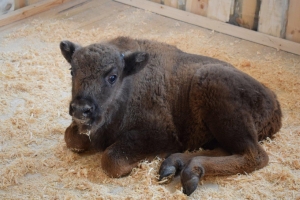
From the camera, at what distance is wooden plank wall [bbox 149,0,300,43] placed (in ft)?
23.9

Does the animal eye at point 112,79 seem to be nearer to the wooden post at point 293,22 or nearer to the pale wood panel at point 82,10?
the wooden post at point 293,22

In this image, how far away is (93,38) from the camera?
7.65 meters

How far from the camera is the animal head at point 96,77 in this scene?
419 centimetres

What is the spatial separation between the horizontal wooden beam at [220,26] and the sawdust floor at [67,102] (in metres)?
0.12

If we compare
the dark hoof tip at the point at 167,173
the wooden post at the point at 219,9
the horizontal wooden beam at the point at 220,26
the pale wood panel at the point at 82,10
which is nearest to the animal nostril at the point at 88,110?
the dark hoof tip at the point at 167,173

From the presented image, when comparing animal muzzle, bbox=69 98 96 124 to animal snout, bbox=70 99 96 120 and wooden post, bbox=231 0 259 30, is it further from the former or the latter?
wooden post, bbox=231 0 259 30

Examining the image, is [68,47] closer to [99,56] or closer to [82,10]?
[99,56]

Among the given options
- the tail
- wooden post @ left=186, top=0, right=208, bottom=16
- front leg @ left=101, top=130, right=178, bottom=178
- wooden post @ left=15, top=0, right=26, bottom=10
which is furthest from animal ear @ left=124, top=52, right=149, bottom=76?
wooden post @ left=15, top=0, right=26, bottom=10

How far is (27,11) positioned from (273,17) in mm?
4256

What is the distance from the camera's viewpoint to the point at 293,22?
7273mm

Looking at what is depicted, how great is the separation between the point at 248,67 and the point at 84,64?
10.6 ft

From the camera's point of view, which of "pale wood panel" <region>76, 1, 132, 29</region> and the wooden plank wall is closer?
the wooden plank wall

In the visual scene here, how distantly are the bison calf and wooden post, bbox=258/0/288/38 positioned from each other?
2712 mm

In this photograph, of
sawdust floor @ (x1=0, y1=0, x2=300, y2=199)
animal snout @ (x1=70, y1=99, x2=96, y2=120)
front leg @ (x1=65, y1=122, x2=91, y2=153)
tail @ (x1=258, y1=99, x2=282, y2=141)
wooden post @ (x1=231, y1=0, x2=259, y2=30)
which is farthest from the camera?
wooden post @ (x1=231, y1=0, x2=259, y2=30)
